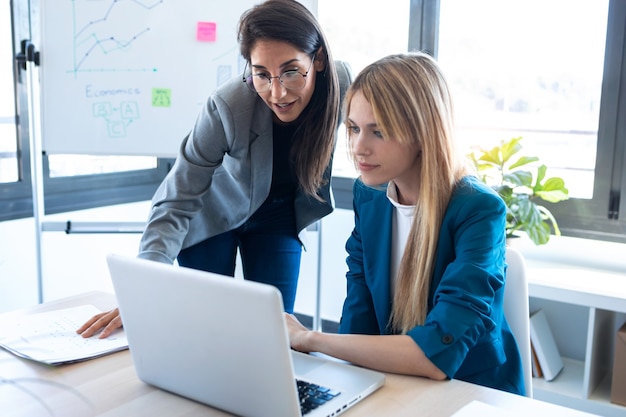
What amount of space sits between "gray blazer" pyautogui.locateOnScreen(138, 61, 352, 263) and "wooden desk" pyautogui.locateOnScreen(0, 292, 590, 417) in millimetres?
457

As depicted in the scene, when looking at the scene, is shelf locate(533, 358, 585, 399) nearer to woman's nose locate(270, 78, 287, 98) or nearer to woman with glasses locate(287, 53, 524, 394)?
woman with glasses locate(287, 53, 524, 394)

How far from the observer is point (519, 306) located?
4.11 feet

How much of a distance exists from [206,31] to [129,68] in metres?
0.31

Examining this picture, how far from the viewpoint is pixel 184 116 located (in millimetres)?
2562

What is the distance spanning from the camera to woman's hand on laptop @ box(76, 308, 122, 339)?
4.16 feet

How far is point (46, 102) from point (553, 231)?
1.98 meters

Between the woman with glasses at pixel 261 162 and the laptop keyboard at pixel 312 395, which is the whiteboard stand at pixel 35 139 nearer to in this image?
the woman with glasses at pixel 261 162

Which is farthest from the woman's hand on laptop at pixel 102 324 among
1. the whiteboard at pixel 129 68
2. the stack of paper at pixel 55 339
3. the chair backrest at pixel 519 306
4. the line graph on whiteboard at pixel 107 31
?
the line graph on whiteboard at pixel 107 31

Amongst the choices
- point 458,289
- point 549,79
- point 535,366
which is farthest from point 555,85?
point 458,289

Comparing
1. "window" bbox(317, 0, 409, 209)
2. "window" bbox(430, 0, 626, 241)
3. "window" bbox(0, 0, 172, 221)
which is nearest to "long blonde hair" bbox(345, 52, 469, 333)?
"window" bbox(430, 0, 626, 241)

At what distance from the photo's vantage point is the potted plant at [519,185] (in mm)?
2412

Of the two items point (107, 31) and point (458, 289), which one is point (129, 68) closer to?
point (107, 31)

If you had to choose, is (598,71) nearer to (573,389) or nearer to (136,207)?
(573,389)

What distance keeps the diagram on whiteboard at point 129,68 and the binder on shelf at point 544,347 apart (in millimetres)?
1424
